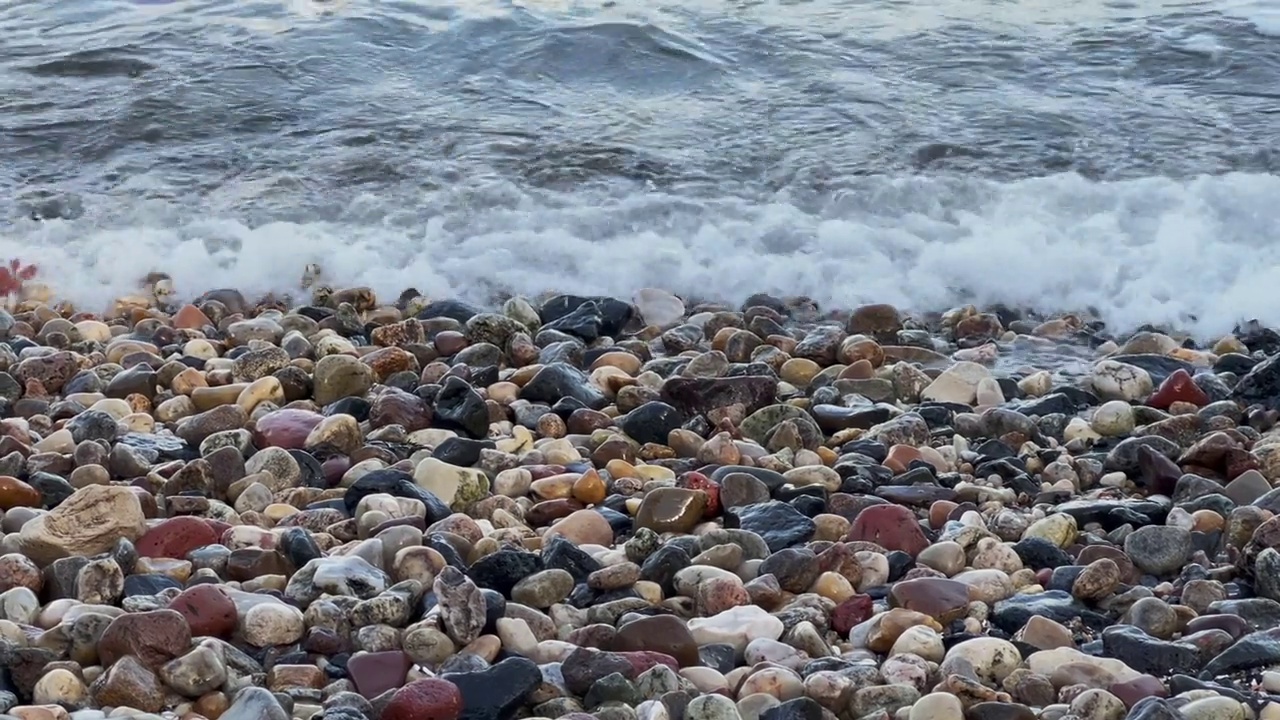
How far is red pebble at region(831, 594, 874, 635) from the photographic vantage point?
8.99 feet

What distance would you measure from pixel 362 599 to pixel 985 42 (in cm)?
679

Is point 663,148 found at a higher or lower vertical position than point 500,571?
lower

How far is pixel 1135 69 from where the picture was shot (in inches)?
315

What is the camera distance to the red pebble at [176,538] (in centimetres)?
295

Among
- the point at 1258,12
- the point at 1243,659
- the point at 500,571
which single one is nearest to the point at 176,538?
the point at 500,571

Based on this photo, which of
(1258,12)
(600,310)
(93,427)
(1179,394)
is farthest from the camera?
(1258,12)

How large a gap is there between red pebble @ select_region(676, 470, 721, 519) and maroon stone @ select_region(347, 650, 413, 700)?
97cm

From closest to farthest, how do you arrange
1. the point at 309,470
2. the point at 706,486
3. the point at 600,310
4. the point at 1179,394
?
the point at 706,486, the point at 309,470, the point at 1179,394, the point at 600,310

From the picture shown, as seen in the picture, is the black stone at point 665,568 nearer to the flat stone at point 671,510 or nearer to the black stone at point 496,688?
the flat stone at point 671,510

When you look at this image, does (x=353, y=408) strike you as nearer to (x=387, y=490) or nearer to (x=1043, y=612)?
(x=387, y=490)

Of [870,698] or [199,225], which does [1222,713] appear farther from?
[199,225]

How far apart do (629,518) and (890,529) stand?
0.62 metres

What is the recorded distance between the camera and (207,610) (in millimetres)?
2590

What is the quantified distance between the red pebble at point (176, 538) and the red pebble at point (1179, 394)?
2.70 meters
